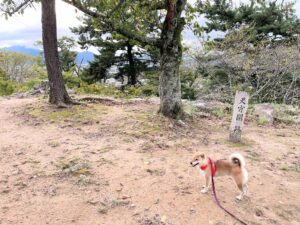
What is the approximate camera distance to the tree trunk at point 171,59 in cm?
625

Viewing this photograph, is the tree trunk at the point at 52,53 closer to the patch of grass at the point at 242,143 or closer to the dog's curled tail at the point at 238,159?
the patch of grass at the point at 242,143

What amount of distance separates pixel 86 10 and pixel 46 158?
9.98 feet

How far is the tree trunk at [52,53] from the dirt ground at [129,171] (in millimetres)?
522

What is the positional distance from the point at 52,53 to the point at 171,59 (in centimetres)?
279

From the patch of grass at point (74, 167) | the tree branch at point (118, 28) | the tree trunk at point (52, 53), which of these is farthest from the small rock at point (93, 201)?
the tree trunk at point (52, 53)

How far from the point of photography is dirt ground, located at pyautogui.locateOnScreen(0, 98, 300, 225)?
11.4ft

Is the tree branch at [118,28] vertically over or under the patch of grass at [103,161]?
over

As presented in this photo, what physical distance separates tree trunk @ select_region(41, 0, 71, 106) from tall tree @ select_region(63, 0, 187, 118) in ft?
3.52

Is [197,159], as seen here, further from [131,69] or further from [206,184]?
[131,69]

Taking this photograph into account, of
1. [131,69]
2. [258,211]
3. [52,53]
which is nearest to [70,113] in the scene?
[52,53]

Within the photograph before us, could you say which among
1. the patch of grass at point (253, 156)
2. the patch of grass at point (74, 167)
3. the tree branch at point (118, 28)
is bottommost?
the patch of grass at point (74, 167)

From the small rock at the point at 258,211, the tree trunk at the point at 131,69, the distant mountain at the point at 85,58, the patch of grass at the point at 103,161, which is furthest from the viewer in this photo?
the distant mountain at the point at 85,58

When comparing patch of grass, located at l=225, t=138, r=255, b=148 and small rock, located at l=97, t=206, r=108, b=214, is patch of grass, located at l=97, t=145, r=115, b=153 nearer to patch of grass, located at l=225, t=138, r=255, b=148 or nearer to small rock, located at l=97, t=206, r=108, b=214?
small rock, located at l=97, t=206, r=108, b=214

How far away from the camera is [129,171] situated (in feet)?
14.5
